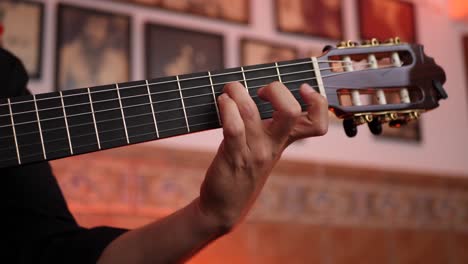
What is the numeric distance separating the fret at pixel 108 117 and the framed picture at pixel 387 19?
137cm

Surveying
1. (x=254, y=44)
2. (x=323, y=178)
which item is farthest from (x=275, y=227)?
(x=254, y=44)

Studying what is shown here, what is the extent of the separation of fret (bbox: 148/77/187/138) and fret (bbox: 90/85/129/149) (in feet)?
0.15

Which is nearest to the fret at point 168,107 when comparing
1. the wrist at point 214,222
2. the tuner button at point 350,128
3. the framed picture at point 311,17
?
the wrist at point 214,222

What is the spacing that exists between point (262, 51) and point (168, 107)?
3.47 ft

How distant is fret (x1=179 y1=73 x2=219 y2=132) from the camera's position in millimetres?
809

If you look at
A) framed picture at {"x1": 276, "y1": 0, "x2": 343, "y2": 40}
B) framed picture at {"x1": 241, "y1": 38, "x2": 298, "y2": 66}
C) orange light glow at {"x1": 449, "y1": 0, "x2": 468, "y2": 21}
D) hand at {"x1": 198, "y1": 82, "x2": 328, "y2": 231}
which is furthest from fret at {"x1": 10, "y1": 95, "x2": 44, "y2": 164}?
orange light glow at {"x1": 449, "y1": 0, "x2": 468, "y2": 21}

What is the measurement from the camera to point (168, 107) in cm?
82

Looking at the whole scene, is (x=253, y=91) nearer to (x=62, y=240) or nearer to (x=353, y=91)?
(x=353, y=91)

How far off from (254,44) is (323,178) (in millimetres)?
437

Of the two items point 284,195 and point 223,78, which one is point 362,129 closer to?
point 284,195

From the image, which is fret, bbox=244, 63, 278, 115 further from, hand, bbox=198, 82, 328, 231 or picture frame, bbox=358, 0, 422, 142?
picture frame, bbox=358, 0, 422, 142

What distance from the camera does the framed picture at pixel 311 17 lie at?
191 centimetres

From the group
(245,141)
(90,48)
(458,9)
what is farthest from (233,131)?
(458,9)

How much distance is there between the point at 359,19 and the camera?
2.06 meters
